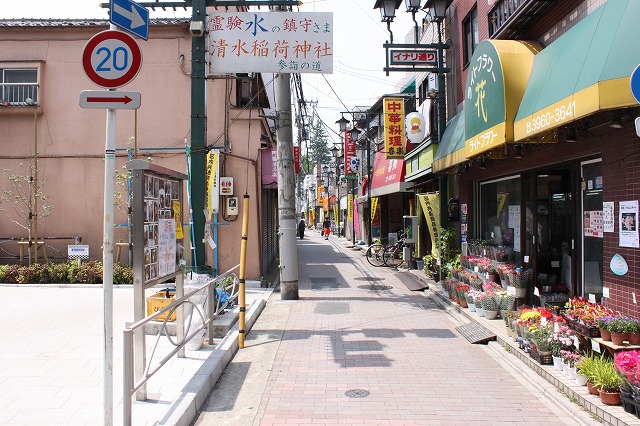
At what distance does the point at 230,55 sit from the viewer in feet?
28.7

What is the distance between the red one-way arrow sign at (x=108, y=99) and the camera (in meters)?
4.11

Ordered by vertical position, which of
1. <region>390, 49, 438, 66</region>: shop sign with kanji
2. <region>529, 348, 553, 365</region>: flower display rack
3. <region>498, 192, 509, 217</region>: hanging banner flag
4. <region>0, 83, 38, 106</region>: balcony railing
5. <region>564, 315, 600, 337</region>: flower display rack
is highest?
<region>390, 49, 438, 66</region>: shop sign with kanji

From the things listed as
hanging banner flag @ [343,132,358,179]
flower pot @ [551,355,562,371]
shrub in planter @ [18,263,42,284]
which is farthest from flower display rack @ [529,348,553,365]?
hanging banner flag @ [343,132,358,179]

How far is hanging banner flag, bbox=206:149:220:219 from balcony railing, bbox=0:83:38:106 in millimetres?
5491

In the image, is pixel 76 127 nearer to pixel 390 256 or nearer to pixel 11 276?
pixel 11 276

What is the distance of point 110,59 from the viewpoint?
4.14 meters

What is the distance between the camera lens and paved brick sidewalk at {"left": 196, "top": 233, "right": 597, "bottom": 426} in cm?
496

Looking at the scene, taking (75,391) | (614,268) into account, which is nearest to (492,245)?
(614,268)

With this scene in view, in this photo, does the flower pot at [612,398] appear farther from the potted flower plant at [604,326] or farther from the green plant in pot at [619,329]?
the potted flower plant at [604,326]

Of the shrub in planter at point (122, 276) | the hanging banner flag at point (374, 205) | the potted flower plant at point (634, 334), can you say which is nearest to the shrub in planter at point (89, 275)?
the shrub in planter at point (122, 276)

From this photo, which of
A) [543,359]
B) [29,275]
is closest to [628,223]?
[543,359]

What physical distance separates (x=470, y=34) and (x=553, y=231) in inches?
228

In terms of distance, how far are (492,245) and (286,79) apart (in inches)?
244

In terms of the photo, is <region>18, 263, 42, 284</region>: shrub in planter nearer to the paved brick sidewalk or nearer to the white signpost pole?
the paved brick sidewalk
